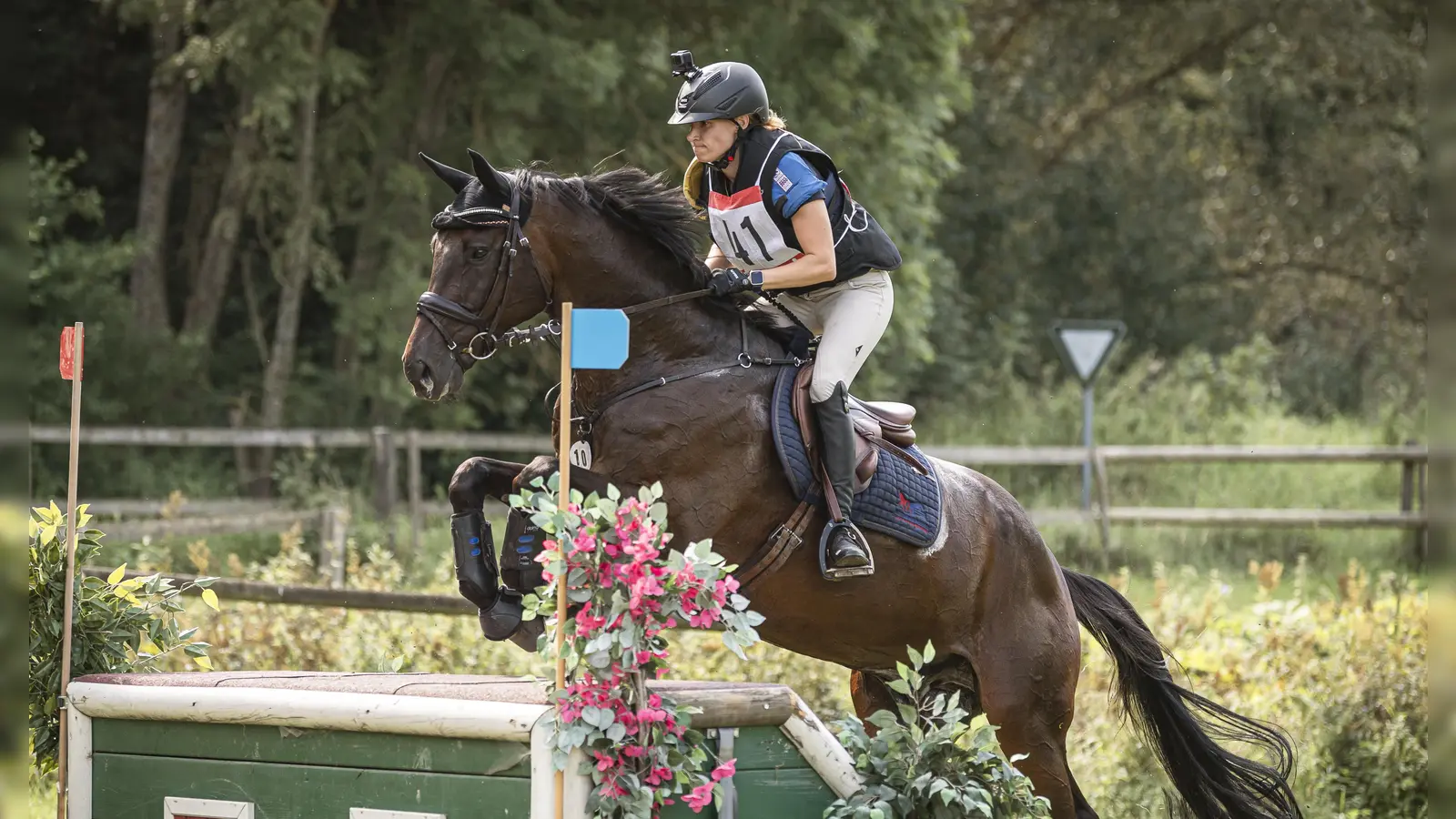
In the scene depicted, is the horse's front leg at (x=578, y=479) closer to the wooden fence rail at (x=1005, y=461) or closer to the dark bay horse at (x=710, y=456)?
the dark bay horse at (x=710, y=456)

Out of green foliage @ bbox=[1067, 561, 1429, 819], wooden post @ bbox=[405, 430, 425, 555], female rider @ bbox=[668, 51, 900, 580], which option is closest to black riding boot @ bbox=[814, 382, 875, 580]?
female rider @ bbox=[668, 51, 900, 580]

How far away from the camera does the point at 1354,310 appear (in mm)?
22672

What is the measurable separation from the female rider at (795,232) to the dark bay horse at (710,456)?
0.14 m

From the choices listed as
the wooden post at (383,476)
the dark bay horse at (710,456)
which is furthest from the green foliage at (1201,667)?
the wooden post at (383,476)

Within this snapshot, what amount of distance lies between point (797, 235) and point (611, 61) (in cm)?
881

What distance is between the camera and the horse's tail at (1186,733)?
4883 mm

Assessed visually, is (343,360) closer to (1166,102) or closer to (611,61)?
(611,61)

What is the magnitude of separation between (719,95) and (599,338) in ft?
3.84

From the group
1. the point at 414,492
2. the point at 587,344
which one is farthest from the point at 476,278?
the point at 414,492

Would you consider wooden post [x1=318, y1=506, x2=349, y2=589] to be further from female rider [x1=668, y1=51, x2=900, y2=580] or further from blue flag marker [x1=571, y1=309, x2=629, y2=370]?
blue flag marker [x1=571, y1=309, x2=629, y2=370]

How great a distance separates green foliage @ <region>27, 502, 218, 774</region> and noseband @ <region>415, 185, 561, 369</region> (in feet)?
3.33

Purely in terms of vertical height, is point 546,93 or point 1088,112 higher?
point 1088,112

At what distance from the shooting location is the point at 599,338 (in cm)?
306

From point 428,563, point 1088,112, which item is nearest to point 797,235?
point 428,563
